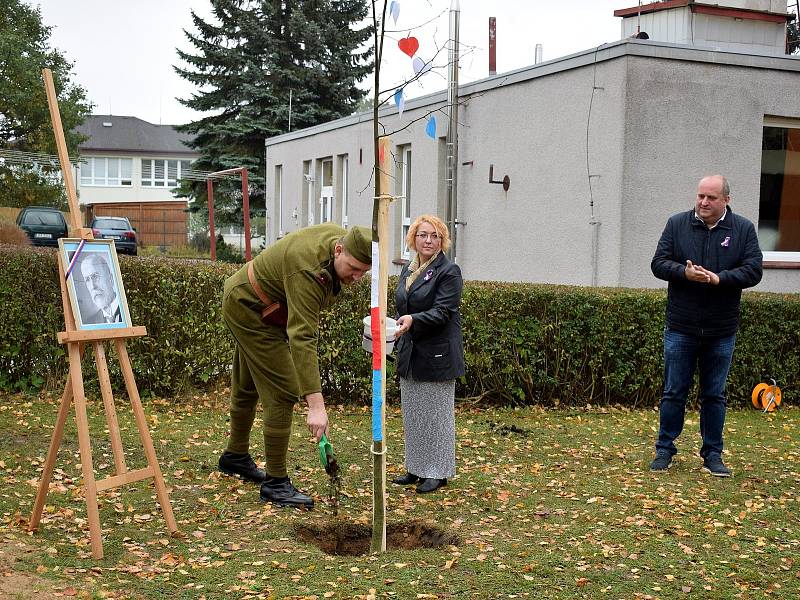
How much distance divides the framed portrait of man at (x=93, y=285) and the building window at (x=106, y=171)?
69888 millimetres

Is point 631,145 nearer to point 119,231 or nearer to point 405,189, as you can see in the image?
point 405,189

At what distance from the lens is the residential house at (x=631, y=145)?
1320 cm

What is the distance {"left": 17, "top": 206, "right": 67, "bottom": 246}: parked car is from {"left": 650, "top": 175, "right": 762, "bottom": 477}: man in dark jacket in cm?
2871

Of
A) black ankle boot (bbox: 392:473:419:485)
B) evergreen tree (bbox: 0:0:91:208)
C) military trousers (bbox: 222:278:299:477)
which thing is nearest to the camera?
military trousers (bbox: 222:278:299:477)

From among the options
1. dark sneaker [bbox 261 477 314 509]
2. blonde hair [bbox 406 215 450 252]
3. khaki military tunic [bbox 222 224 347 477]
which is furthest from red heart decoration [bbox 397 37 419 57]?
dark sneaker [bbox 261 477 314 509]

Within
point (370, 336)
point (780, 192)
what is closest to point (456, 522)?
point (370, 336)

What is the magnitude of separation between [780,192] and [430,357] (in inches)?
390

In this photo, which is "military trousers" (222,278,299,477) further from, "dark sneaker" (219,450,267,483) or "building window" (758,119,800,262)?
"building window" (758,119,800,262)

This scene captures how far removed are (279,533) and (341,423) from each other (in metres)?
3.38

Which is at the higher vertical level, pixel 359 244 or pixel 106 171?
pixel 106 171

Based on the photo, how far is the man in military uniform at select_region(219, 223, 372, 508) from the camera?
5.16 meters

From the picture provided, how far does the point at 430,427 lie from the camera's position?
6.43 m

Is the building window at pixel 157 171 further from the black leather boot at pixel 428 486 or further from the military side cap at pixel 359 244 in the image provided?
the military side cap at pixel 359 244

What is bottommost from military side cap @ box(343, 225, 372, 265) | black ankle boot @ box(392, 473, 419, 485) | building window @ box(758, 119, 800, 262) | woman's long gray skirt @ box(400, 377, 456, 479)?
black ankle boot @ box(392, 473, 419, 485)
